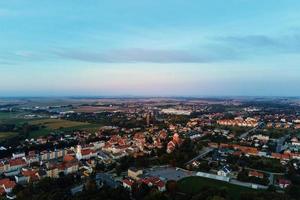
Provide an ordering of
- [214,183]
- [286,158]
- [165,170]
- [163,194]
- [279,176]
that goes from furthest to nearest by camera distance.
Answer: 1. [286,158]
2. [165,170]
3. [279,176]
4. [214,183]
5. [163,194]

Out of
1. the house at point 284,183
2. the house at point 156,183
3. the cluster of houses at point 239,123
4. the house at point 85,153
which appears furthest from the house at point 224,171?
the cluster of houses at point 239,123

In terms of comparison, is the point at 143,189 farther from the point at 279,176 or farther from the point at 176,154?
the point at 279,176

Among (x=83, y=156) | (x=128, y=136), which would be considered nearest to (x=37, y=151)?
(x=83, y=156)

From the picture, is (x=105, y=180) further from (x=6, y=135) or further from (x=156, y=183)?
(x=6, y=135)

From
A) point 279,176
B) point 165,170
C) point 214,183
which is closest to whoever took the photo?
point 214,183

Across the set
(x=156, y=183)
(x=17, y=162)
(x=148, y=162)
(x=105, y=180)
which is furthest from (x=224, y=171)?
(x=17, y=162)

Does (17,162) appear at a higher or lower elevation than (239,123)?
lower

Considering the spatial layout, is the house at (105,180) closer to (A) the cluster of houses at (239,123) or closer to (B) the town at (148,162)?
(B) the town at (148,162)

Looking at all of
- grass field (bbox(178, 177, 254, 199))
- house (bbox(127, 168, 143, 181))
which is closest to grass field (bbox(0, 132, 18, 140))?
house (bbox(127, 168, 143, 181))
